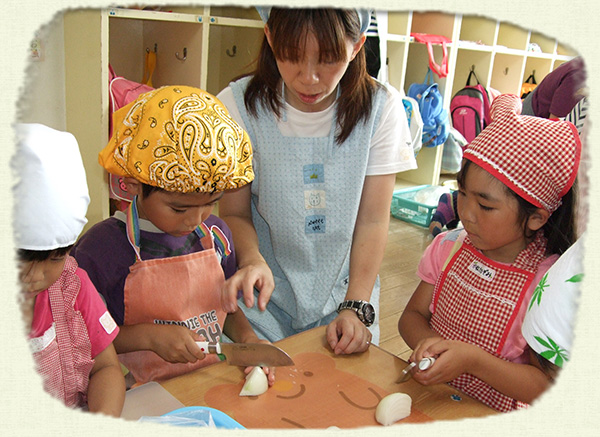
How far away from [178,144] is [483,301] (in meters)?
0.68

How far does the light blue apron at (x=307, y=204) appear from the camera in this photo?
1.26 meters

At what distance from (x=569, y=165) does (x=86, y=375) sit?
2.99 feet

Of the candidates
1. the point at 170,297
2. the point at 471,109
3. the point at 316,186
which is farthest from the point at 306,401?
the point at 471,109

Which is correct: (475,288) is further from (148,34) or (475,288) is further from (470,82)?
(470,82)

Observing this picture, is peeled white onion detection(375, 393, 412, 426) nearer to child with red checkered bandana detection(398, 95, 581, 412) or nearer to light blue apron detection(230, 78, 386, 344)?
child with red checkered bandana detection(398, 95, 581, 412)

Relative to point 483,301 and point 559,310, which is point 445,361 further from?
point 559,310

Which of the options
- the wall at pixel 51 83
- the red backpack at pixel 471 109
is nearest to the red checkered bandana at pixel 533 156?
the wall at pixel 51 83

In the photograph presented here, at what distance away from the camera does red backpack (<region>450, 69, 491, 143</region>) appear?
4.21 m

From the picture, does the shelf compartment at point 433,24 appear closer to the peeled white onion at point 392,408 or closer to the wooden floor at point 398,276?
the wooden floor at point 398,276

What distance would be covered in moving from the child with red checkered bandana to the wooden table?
0.15ft

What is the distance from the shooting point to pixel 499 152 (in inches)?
39.5

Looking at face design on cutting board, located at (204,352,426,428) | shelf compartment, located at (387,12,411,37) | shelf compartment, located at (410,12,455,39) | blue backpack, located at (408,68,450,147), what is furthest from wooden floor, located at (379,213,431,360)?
shelf compartment, located at (410,12,455,39)

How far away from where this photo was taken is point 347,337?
98cm

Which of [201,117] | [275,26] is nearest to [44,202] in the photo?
[201,117]
